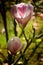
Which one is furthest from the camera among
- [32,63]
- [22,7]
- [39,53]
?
[39,53]

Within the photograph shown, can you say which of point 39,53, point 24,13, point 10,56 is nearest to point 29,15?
point 24,13

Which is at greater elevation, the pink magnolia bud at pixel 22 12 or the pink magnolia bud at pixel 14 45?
the pink magnolia bud at pixel 22 12

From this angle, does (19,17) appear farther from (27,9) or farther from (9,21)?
(9,21)

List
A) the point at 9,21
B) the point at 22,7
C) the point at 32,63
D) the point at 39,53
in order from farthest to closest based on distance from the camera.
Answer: the point at 9,21, the point at 39,53, the point at 32,63, the point at 22,7

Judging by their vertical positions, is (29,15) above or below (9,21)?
above

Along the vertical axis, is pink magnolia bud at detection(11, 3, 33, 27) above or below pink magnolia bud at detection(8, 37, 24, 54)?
above

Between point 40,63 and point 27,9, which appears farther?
point 40,63

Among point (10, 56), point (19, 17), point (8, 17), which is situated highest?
point (19, 17)

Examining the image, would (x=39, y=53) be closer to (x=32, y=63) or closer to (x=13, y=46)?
(x=32, y=63)

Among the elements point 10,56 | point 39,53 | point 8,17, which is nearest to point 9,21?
point 8,17
